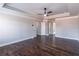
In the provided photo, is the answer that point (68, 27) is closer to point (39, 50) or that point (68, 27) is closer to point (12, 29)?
point (39, 50)

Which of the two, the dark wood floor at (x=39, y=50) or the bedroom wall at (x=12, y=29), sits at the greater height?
the bedroom wall at (x=12, y=29)

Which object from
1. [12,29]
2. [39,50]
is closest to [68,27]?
[39,50]

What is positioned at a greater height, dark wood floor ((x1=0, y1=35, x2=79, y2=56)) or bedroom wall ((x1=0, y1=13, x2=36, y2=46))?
bedroom wall ((x1=0, y1=13, x2=36, y2=46))

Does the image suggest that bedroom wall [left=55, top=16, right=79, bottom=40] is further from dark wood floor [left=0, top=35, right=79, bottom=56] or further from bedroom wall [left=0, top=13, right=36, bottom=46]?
bedroom wall [left=0, top=13, right=36, bottom=46]

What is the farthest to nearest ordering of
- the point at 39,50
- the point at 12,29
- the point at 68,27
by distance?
the point at 68,27
the point at 12,29
the point at 39,50

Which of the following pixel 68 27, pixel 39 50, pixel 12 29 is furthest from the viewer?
pixel 68 27

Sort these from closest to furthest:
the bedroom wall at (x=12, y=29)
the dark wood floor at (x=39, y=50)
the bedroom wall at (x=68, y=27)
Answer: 1. the dark wood floor at (x=39, y=50)
2. the bedroom wall at (x=12, y=29)
3. the bedroom wall at (x=68, y=27)

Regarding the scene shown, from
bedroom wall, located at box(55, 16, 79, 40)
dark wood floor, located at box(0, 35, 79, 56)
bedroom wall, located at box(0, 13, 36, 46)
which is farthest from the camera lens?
bedroom wall, located at box(55, 16, 79, 40)

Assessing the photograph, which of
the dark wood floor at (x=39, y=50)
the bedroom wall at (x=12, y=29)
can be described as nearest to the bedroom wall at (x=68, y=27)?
the dark wood floor at (x=39, y=50)

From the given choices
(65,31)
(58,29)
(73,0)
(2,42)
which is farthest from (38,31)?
(73,0)

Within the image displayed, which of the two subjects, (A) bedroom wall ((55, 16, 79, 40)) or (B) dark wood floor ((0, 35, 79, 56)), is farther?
(A) bedroom wall ((55, 16, 79, 40))

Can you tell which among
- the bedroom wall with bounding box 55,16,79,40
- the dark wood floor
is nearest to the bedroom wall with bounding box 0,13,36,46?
the dark wood floor

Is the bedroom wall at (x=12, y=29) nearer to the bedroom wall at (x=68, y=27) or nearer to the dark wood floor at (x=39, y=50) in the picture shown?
the dark wood floor at (x=39, y=50)

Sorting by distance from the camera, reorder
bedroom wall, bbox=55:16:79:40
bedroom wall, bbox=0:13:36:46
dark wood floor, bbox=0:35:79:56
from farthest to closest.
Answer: bedroom wall, bbox=55:16:79:40 < bedroom wall, bbox=0:13:36:46 < dark wood floor, bbox=0:35:79:56
